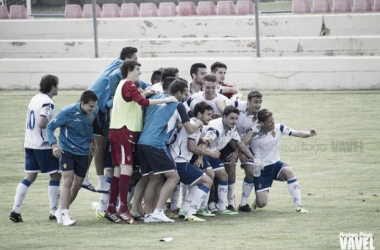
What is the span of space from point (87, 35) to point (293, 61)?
7.84 metres

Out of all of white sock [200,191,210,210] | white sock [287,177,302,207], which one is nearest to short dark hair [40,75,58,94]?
white sock [200,191,210,210]

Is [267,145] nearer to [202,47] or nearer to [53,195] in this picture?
[53,195]

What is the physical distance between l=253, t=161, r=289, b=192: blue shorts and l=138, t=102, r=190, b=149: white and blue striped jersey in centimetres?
158

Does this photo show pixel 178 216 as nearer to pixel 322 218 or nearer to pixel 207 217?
pixel 207 217

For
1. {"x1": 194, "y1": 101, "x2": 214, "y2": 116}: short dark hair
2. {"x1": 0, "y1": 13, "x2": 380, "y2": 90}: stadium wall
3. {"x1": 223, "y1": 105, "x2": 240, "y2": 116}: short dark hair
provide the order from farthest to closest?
{"x1": 0, "y1": 13, "x2": 380, "y2": 90}: stadium wall
{"x1": 223, "y1": 105, "x2": 240, "y2": 116}: short dark hair
{"x1": 194, "y1": 101, "x2": 214, "y2": 116}: short dark hair

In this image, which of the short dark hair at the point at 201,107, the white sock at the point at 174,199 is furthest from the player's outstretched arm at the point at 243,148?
the white sock at the point at 174,199

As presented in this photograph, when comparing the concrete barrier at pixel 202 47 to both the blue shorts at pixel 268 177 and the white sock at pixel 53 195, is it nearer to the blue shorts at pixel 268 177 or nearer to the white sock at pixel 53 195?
the blue shorts at pixel 268 177

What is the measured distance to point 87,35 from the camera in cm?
2764

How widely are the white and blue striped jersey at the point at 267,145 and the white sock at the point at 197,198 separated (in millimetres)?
1140

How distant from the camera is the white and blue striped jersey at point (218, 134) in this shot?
10867mm

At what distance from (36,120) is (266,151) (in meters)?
2.92

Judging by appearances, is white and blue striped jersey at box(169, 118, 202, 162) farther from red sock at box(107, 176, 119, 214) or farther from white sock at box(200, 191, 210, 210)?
red sock at box(107, 176, 119, 214)

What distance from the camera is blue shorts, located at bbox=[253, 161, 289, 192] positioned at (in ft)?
37.2

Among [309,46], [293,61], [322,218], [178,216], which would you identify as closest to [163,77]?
[178,216]
